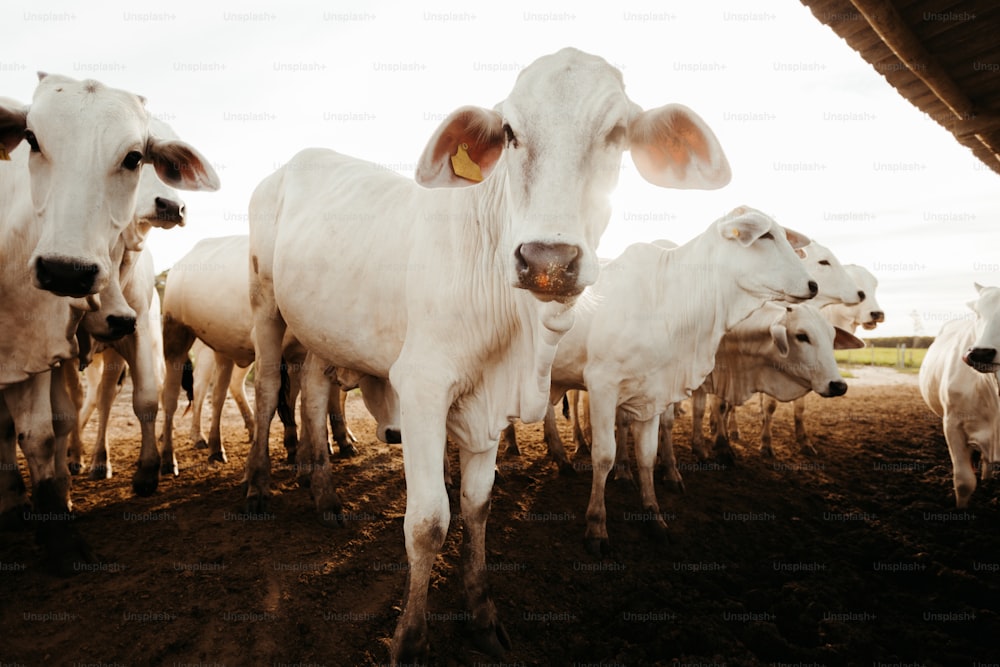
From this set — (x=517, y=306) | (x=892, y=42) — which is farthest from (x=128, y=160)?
(x=892, y=42)

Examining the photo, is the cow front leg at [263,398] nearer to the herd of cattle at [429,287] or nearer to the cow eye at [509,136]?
the herd of cattle at [429,287]

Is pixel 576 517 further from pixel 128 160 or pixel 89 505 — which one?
pixel 128 160

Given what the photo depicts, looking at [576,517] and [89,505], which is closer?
[89,505]

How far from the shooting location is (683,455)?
8203 mm

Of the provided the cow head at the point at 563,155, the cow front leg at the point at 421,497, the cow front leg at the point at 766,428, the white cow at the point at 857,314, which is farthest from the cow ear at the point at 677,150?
the white cow at the point at 857,314

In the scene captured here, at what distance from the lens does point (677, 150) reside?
110 inches

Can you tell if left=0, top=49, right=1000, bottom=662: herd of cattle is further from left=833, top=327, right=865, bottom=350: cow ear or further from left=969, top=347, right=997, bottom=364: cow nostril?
left=833, top=327, right=865, bottom=350: cow ear

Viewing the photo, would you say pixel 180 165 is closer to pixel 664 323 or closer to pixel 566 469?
pixel 664 323

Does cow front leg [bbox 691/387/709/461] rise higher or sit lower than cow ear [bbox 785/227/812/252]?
lower

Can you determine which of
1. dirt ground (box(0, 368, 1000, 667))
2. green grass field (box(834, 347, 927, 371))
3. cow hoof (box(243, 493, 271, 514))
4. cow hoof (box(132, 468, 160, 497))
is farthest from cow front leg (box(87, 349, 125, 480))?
green grass field (box(834, 347, 927, 371))

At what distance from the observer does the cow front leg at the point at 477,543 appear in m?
3.18

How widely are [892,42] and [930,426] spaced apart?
9610 millimetres

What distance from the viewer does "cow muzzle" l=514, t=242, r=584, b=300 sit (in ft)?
6.91

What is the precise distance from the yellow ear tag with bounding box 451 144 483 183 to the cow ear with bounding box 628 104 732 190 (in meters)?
0.73
